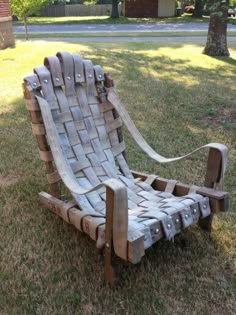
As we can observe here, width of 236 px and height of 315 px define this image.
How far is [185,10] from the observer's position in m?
38.7

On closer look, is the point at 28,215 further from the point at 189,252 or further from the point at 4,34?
the point at 4,34

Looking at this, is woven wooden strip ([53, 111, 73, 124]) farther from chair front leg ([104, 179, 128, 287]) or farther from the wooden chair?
chair front leg ([104, 179, 128, 287])

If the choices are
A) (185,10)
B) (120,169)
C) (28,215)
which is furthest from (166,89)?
(185,10)

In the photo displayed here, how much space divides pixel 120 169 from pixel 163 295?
1.32m

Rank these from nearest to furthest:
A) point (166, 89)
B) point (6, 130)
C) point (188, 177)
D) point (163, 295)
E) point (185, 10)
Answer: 1. point (163, 295)
2. point (188, 177)
3. point (6, 130)
4. point (166, 89)
5. point (185, 10)

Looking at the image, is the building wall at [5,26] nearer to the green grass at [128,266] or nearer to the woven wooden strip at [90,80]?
the green grass at [128,266]

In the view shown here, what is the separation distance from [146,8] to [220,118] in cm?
3045

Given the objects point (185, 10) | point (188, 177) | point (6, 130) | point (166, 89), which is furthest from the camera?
point (185, 10)

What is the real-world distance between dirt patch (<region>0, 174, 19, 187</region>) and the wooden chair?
1.88 ft

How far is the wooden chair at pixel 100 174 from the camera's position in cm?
254

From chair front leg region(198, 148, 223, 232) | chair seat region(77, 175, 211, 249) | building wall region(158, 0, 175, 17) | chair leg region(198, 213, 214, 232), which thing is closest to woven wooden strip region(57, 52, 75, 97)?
chair seat region(77, 175, 211, 249)

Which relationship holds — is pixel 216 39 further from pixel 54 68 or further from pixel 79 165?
pixel 79 165

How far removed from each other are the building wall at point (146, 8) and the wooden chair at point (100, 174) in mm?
32462

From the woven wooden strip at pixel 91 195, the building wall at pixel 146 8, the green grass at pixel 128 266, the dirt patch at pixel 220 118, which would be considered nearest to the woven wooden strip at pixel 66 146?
the woven wooden strip at pixel 91 195
